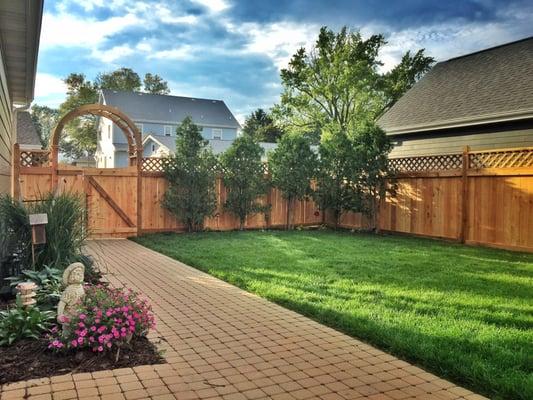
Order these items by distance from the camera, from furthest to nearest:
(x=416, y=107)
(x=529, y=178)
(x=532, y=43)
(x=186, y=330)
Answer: (x=416, y=107) < (x=532, y=43) < (x=529, y=178) < (x=186, y=330)

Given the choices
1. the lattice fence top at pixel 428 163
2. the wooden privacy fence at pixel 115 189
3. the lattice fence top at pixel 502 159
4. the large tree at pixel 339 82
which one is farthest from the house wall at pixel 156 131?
the lattice fence top at pixel 502 159

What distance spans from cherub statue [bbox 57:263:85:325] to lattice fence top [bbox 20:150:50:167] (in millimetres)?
7364

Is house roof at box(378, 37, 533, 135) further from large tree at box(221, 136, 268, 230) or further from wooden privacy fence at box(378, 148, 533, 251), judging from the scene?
large tree at box(221, 136, 268, 230)

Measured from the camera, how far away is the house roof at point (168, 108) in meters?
30.4

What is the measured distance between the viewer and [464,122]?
10.8 metres

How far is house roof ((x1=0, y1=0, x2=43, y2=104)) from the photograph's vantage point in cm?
464

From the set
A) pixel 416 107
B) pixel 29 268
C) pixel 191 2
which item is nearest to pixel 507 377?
pixel 29 268

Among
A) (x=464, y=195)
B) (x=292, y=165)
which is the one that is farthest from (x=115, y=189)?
(x=464, y=195)

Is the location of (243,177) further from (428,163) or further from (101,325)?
(101,325)

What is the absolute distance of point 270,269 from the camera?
21.7 feet

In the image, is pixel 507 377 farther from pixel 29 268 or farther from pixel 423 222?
pixel 423 222

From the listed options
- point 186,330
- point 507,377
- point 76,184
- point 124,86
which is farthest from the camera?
point 124,86

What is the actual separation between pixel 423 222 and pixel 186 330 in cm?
794

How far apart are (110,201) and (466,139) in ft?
29.0
